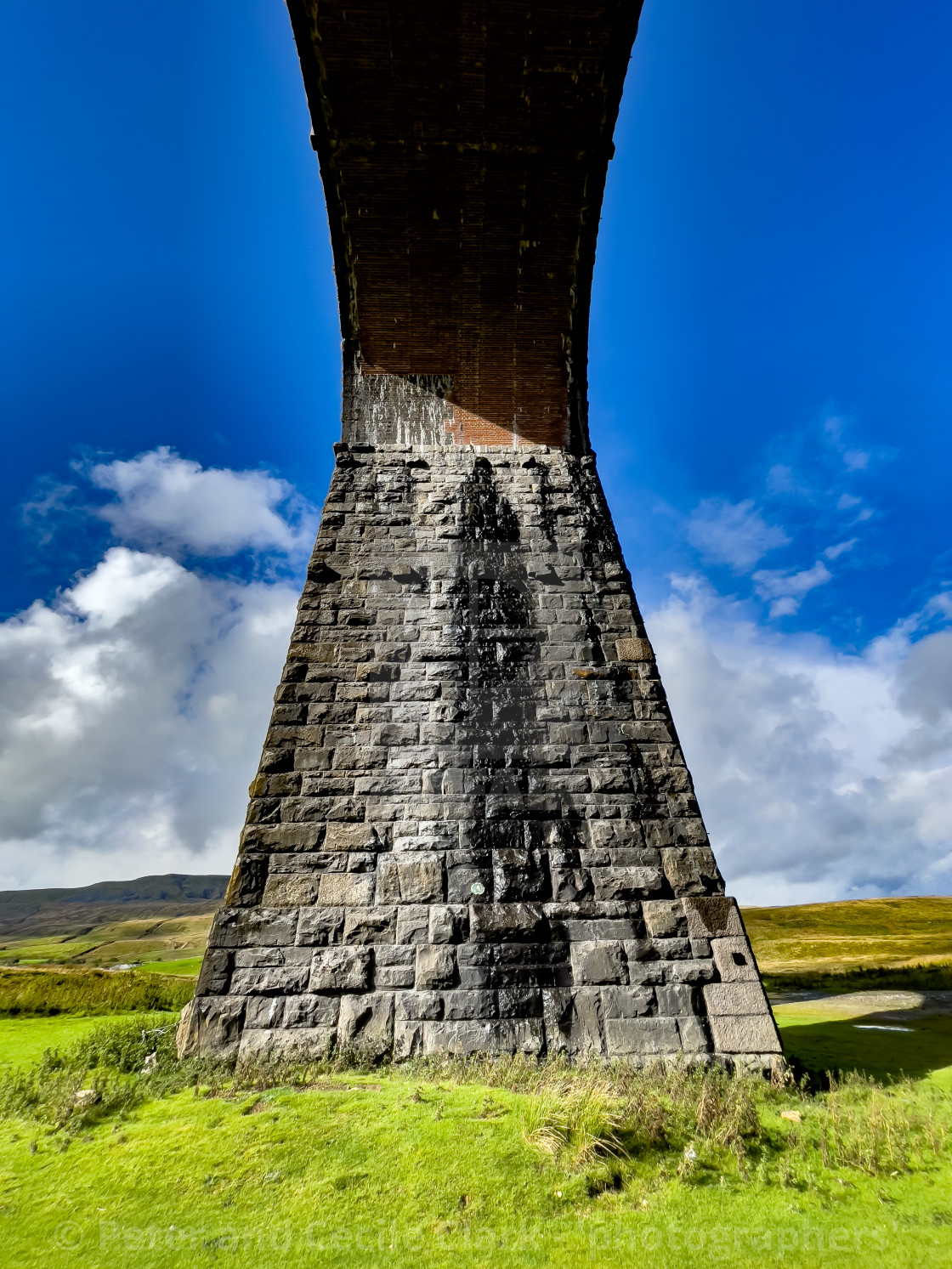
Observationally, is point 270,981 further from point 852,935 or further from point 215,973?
point 852,935

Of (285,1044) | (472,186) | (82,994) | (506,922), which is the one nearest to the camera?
(285,1044)

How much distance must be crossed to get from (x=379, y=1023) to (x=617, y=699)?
334 cm

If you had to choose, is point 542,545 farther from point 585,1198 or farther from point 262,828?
point 585,1198

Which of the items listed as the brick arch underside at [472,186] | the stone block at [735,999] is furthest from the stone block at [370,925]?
the brick arch underside at [472,186]

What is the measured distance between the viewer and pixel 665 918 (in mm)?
5012

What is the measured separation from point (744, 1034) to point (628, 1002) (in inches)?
32.8

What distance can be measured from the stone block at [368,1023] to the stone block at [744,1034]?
235 cm

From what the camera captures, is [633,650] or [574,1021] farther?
[633,650]

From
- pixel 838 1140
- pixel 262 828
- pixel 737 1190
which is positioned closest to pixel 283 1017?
pixel 262 828

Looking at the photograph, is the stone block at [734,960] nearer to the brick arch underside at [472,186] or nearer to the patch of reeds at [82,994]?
the patch of reeds at [82,994]

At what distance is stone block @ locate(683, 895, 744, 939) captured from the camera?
4.98 meters

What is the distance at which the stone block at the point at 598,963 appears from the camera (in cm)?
474

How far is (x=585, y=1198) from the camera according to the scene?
2.70m

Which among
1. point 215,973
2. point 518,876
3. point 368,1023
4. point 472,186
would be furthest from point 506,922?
point 472,186
